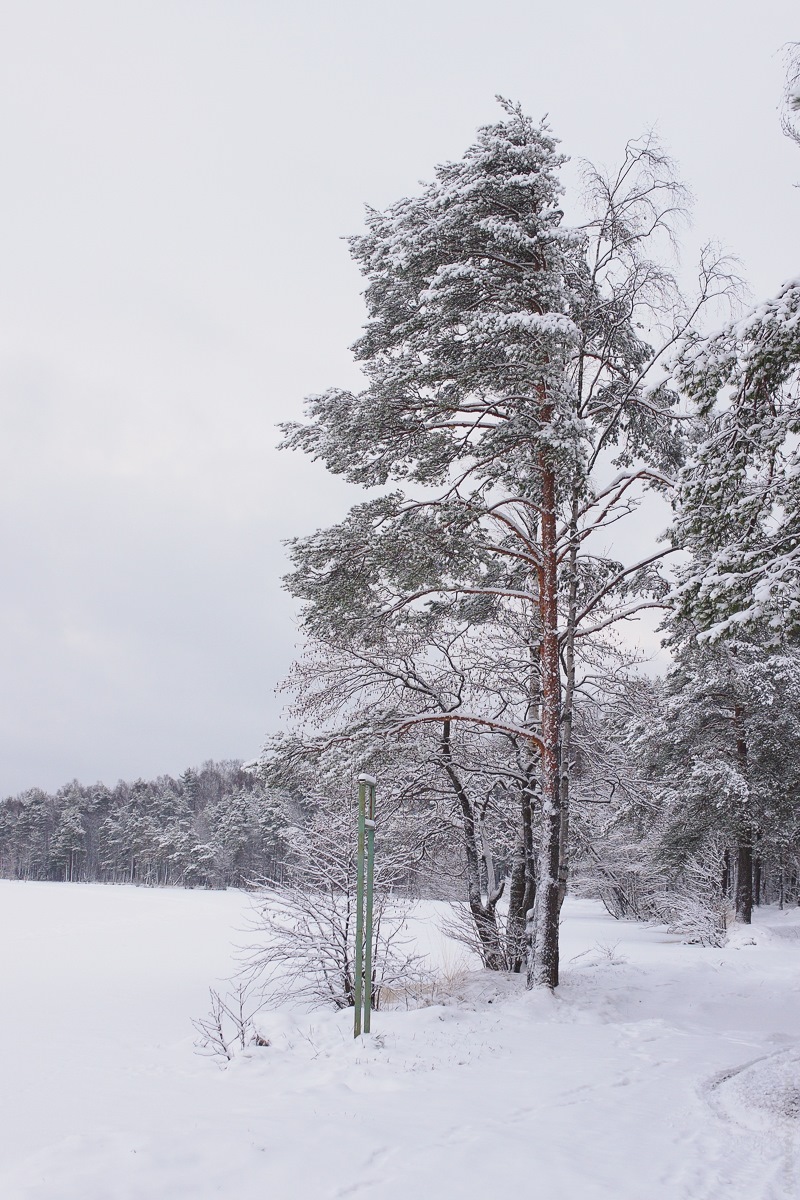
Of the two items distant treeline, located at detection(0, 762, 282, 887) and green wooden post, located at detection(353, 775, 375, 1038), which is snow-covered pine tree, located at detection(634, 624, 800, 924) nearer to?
green wooden post, located at detection(353, 775, 375, 1038)

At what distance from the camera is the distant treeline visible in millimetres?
70062

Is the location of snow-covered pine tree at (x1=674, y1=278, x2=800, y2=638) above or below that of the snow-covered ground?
above

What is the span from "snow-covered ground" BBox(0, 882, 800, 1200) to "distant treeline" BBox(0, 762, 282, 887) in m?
57.4

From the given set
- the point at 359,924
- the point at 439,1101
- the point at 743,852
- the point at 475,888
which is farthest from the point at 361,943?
the point at 743,852

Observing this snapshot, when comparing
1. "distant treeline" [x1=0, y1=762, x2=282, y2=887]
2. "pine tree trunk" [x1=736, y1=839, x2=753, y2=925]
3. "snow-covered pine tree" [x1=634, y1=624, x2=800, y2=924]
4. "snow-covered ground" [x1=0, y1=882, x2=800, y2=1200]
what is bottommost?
"distant treeline" [x1=0, y1=762, x2=282, y2=887]

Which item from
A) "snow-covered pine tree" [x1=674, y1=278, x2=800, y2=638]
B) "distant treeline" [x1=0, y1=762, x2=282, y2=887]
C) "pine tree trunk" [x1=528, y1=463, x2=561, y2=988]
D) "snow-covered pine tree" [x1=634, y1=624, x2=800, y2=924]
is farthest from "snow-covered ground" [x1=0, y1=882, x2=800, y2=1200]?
"distant treeline" [x1=0, y1=762, x2=282, y2=887]

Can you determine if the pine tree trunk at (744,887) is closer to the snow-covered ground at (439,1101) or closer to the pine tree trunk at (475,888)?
the snow-covered ground at (439,1101)

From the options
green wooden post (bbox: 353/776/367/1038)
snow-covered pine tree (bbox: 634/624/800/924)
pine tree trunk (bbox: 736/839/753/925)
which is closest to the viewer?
green wooden post (bbox: 353/776/367/1038)

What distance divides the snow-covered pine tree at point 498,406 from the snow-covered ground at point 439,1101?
221 centimetres

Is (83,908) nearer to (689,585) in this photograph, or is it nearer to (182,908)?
(182,908)

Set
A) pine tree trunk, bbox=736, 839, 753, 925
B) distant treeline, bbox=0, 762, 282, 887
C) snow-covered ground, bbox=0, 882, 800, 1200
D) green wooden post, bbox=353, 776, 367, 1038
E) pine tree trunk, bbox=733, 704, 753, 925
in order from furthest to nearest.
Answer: distant treeline, bbox=0, 762, 282, 887 < pine tree trunk, bbox=736, 839, 753, 925 < pine tree trunk, bbox=733, 704, 753, 925 < green wooden post, bbox=353, 776, 367, 1038 < snow-covered ground, bbox=0, 882, 800, 1200

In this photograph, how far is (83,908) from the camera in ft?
132

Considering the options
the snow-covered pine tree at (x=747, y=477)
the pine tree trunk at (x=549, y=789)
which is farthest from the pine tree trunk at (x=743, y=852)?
the snow-covered pine tree at (x=747, y=477)

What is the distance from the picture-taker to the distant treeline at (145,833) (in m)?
70.1
